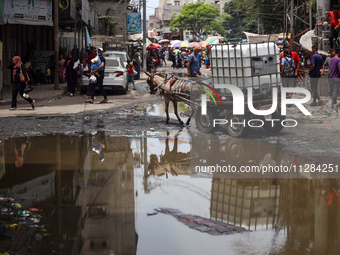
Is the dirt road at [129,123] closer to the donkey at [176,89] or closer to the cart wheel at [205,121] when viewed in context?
the cart wheel at [205,121]

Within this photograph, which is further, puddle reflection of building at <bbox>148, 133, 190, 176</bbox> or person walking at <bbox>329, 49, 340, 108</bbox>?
person walking at <bbox>329, 49, 340, 108</bbox>

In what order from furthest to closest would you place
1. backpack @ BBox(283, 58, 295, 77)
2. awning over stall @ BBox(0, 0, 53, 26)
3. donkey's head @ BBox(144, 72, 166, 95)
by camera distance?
awning over stall @ BBox(0, 0, 53, 26), backpack @ BBox(283, 58, 295, 77), donkey's head @ BBox(144, 72, 166, 95)

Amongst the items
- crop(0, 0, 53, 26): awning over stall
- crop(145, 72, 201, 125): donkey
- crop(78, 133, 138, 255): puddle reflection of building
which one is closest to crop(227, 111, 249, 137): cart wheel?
crop(145, 72, 201, 125): donkey

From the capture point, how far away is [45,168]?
9023 mm

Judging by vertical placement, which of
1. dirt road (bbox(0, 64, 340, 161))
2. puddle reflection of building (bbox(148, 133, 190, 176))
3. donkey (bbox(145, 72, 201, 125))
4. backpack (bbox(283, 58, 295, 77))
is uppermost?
backpack (bbox(283, 58, 295, 77))

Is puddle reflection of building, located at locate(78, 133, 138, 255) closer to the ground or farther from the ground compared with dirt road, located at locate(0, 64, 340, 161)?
closer to the ground

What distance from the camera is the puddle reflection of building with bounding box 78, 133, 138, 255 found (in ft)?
18.3

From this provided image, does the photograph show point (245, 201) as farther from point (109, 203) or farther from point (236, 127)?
point (236, 127)

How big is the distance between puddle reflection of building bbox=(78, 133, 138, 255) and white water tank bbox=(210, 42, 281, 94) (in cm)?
347

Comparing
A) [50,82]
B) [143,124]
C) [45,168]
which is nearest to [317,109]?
[143,124]

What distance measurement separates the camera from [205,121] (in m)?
12.7

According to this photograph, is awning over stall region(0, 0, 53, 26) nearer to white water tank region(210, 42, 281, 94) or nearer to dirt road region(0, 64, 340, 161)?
dirt road region(0, 64, 340, 161)

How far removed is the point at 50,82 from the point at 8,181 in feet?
62.0

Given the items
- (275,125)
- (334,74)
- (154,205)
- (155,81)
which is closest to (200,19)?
(334,74)
